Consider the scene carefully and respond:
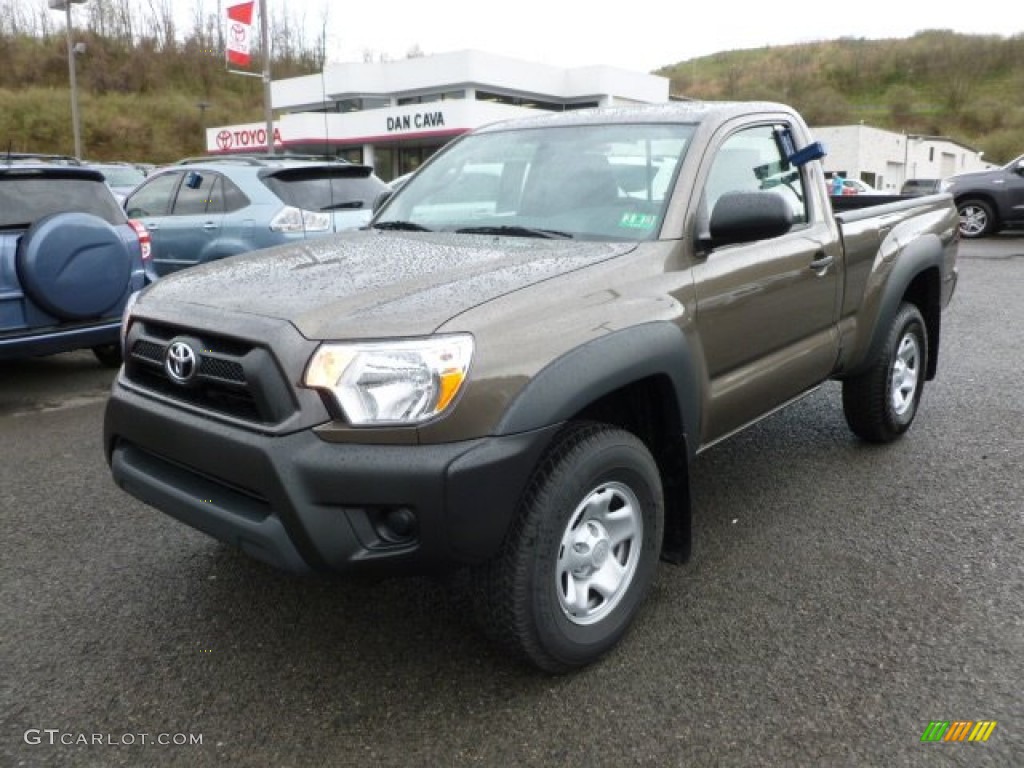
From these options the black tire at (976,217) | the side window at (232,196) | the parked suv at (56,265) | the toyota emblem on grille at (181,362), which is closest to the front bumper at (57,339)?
the parked suv at (56,265)

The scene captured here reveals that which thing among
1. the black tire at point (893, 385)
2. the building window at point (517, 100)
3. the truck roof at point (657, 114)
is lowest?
the black tire at point (893, 385)

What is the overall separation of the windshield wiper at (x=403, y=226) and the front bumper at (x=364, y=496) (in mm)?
1414

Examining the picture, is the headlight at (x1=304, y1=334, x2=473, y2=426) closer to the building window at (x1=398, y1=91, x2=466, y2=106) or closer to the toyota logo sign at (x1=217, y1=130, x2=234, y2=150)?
the building window at (x1=398, y1=91, x2=466, y2=106)

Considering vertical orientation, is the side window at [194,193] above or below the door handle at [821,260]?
above

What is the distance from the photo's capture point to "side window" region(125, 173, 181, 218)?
8.35 m

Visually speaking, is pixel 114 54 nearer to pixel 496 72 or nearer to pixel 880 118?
pixel 496 72

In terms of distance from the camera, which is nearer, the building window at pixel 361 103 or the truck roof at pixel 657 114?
the truck roof at pixel 657 114

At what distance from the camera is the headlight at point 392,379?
7.11 feet

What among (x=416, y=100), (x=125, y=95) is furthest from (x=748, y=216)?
(x=125, y=95)

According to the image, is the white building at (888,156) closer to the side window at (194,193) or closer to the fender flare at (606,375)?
the side window at (194,193)

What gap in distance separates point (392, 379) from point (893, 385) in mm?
3220

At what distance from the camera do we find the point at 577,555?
2.52 meters

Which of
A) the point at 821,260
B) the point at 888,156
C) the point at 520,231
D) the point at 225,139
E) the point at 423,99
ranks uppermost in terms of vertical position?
the point at 423,99

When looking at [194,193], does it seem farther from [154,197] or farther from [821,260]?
[821,260]
